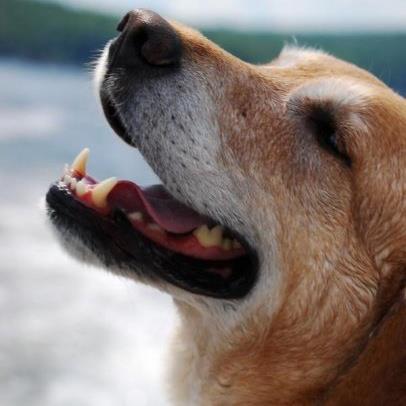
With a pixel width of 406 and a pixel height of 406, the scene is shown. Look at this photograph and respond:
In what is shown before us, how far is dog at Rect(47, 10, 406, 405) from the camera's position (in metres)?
2.64

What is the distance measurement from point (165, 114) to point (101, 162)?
390 cm

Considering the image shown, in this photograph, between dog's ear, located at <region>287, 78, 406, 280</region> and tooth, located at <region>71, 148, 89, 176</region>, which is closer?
dog's ear, located at <region>287, 78, 406, 280</region>

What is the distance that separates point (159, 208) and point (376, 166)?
0.70 m

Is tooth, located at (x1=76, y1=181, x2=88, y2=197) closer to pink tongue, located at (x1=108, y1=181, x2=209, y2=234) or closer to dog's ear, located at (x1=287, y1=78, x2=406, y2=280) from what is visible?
pink tongue, located at (x1=108, y1=181, x2=209, y2=234)

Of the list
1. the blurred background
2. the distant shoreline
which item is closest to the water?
the blurred background

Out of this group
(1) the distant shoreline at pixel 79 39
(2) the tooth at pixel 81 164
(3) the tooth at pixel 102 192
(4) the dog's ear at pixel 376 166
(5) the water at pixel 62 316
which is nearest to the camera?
(4) the dog's ear at pixel 376 166

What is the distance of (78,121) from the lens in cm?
734

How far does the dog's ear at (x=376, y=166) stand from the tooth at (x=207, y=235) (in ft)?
1.43

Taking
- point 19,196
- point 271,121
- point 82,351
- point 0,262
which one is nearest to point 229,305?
point 271,121

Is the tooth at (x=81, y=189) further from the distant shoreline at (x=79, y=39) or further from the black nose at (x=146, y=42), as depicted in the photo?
the distant shoreline at (x=79, y=39)

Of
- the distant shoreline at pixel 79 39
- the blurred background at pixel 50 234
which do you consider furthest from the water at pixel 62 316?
the distant shoreline at pixel 79 39

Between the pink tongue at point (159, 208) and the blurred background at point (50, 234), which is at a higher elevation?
the pink tongue at point (159, 208)

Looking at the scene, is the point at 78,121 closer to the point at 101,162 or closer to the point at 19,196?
the point at 101,162

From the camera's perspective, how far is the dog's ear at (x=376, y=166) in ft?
8.64
